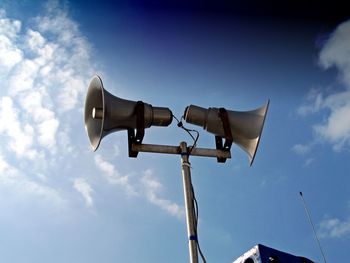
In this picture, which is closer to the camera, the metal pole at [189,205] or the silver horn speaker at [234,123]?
the metal pole at [189,205]

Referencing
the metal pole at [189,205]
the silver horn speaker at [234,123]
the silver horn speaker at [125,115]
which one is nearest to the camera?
the metal pole at [189,205]

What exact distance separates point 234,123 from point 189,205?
91cm

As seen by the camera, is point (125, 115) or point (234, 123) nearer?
point (125, 115)

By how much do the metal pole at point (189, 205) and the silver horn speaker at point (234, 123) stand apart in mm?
287

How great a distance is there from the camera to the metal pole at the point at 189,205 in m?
2.53

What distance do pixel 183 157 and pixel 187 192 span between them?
0.30 m

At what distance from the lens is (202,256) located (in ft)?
8.54

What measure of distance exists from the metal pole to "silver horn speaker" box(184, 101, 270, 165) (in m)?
0.29

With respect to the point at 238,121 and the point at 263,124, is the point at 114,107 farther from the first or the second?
the point at 263,124

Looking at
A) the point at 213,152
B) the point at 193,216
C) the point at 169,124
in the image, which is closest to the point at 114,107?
the point at 169,124

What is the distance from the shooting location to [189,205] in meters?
2.73

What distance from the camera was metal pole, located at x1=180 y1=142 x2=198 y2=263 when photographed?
2531 millimetres

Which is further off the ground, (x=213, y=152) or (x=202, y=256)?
(x=213, y=152)

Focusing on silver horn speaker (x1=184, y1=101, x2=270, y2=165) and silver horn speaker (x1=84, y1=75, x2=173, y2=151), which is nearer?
silver horn speaker (x1=84, y1=75, x2=173, y2=151)
